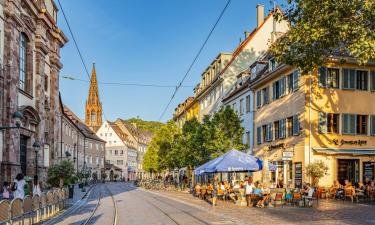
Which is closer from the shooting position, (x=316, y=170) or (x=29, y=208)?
(x=29, y=208)

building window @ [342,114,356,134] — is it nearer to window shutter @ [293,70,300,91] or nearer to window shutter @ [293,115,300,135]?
window shutter @ [293,115,300,135]

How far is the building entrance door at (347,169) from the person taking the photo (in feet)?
105

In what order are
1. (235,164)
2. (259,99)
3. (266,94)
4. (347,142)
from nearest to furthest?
(235,164) → (347,142) → (266,94) → (259,99)

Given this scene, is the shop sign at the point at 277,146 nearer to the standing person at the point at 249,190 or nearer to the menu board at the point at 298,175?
the menu board at the point at 298,175

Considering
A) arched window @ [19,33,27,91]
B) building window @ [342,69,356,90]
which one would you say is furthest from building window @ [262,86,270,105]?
arched window @ [19,33,27,91]

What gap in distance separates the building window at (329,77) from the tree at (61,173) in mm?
17364

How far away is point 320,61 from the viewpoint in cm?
1870

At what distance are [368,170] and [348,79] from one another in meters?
6.37

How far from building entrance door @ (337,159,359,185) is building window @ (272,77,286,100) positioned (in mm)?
6729

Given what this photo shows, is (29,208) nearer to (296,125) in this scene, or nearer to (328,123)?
(296,125)

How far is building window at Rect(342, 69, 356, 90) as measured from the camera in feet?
106

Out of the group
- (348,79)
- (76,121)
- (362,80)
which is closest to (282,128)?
(348,79)

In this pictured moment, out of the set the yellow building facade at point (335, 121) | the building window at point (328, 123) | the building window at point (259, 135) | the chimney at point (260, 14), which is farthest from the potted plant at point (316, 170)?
the chimney at point (260, 14)

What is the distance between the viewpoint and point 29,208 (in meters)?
14.4
